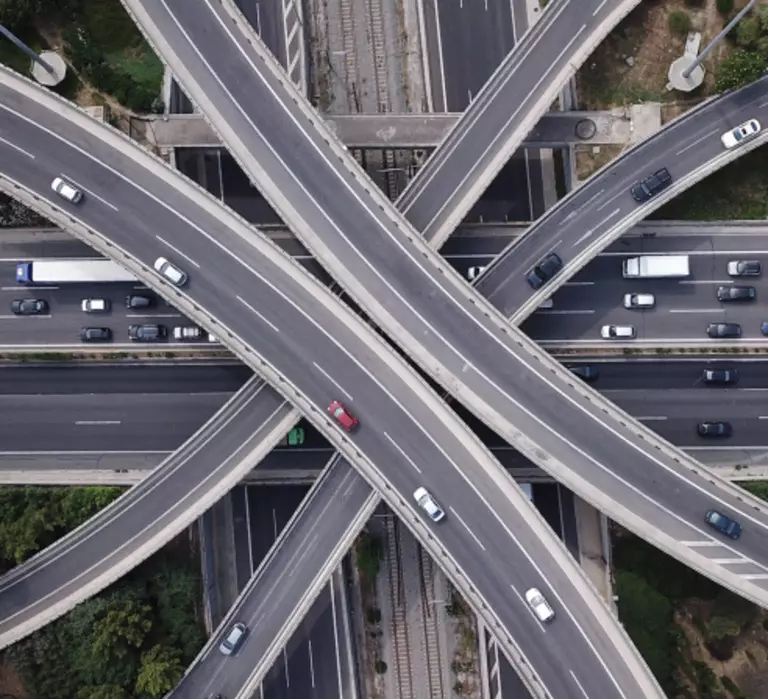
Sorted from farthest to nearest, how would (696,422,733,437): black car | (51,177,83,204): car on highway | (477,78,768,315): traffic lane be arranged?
(696,422,733,437): black car
(477,78,768,315): traffic lane
(51,177,83,204): car on highway

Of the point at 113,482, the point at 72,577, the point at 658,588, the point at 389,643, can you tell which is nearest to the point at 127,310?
the point at 113,482

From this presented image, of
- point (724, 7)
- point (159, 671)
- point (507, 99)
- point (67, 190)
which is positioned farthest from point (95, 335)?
point (724, 7)

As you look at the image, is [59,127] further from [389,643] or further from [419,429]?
[389,643]

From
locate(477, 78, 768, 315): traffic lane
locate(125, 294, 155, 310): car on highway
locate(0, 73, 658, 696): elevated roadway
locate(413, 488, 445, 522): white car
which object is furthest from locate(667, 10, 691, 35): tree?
locate(125, 294, 155, 310): car on highway

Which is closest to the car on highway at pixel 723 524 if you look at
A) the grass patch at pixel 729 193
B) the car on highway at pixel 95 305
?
the grass patch at pixel 729 193

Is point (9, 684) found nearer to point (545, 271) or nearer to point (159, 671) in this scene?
point (159, 671)

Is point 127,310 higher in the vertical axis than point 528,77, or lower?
lower

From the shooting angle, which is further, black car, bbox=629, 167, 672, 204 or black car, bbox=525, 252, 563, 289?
black car, bbox=525, 252, 563, 289

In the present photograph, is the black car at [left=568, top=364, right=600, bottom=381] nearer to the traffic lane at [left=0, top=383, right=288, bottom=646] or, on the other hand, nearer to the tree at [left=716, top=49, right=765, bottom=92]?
the tree at [left=716, top=49, right=765, bottom=92]

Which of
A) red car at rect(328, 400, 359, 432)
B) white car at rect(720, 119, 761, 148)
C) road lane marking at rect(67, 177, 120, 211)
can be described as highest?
white car at rect(720, 119, 761, 148)
